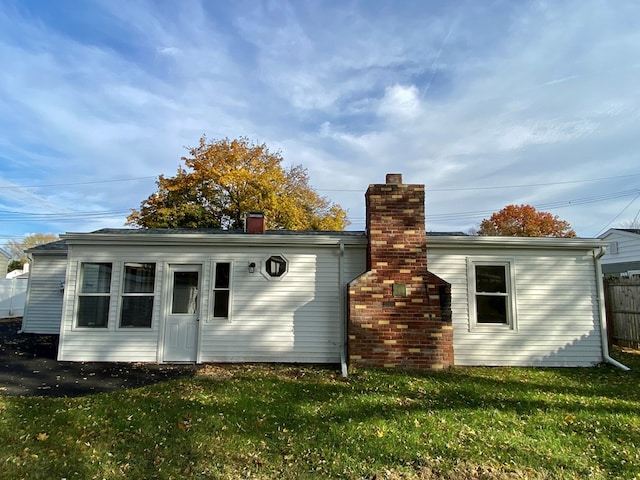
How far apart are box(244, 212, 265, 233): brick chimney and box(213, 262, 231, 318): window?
1.53 m

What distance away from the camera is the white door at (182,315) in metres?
7.63

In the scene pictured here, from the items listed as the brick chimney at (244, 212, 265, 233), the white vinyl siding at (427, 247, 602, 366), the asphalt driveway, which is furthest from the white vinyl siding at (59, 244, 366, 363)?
the white vinyl siding at (427, 247, 602, 366)

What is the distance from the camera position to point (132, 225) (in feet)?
75.5

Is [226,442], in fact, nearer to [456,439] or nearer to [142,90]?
[456,439]

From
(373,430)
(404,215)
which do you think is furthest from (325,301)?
(373,430)

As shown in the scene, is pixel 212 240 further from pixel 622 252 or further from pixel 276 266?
pixel 622 252

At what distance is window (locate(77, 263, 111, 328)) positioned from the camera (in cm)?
780

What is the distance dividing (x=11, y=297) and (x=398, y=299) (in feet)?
63.1

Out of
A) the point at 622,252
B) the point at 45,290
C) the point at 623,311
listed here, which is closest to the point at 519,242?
the point at 623,311

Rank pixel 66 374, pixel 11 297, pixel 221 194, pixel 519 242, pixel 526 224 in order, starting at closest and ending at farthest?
pixel 66 374 → pixel 519 242 → pixel 11 297 → pixel 221 194 → pixel 526 224

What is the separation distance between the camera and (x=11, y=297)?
1755cm

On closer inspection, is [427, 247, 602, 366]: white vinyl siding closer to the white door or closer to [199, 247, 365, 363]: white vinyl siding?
[199, 247, 365, 363]: white vinyl siding

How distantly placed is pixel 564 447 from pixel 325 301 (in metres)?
4.72

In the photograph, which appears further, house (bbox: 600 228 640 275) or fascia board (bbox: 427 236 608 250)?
house (bbox: 600 228 640 275)
